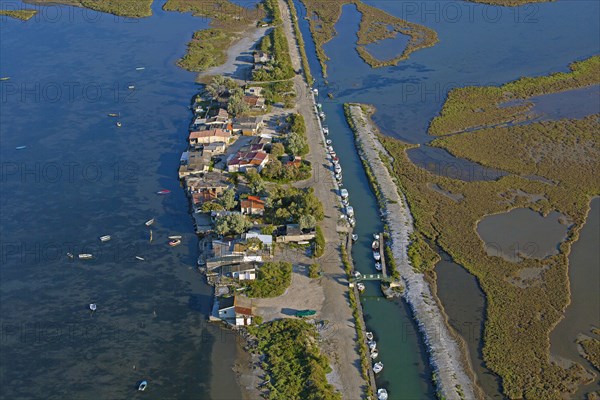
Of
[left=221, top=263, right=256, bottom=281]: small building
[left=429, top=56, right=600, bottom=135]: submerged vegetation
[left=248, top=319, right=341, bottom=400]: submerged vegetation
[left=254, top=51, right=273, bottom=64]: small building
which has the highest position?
[left=429, top=56, right=600, bottom=135]: submerged vegetation

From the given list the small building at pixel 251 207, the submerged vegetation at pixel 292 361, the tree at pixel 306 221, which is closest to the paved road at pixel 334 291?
the submerged vegetation at pixel 292 361

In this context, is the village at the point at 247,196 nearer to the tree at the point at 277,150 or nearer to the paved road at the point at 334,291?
the tree at the point at 277,150

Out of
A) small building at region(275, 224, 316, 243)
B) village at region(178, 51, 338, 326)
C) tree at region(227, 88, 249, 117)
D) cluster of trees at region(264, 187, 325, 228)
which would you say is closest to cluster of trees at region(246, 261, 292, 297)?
village at region(178, 51, 338, 326)

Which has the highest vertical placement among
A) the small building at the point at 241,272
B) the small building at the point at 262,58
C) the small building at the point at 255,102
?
the small building at the point at 262,58

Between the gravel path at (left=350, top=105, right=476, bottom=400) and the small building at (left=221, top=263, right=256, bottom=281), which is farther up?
the gravel path at (left=350, top=105, right=476, bottom=400)

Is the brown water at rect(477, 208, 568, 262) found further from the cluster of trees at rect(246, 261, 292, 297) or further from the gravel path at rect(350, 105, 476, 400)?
the cluster of trees at rect(246, 261, 292, 297)

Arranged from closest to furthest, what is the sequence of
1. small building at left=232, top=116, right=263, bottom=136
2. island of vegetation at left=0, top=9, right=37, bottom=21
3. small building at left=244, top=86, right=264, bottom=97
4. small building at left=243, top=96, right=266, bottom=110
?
1. small building at left=232, top=116, right=263, bottom=136
2. small building at left=243, top=96, right=266, bottom=110
3. small building at left=244, top=86, right=264, bottom=97
4. island of vegetation at left=0, top=9, right=37, bottom=21

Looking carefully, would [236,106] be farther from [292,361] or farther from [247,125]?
[292,361]

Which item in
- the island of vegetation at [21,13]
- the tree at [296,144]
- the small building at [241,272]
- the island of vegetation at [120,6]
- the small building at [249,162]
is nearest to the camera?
the small building at [241,272]
